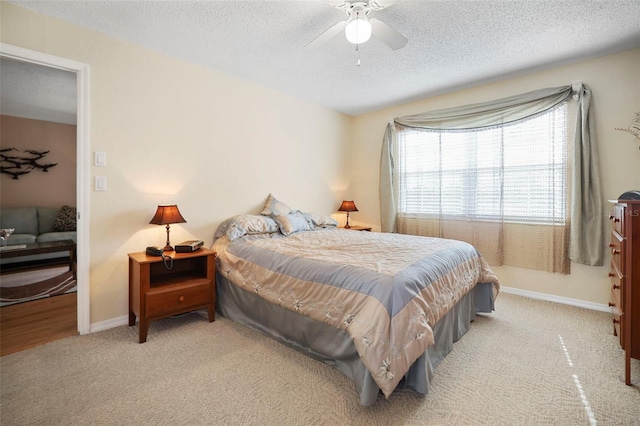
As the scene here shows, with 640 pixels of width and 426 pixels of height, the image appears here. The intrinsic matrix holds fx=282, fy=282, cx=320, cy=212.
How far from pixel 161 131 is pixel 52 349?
1.99m

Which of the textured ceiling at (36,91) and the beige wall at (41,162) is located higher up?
the textured ceiling at (36,91)

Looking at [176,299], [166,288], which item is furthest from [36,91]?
[176,299]

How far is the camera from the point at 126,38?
2.53 m

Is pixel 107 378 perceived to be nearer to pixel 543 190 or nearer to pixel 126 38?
pixel 126 38

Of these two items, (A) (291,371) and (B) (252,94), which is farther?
(B) (252,94)

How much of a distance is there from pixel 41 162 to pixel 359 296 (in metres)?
6.33

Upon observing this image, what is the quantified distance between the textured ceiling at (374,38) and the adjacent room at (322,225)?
0.08 ft

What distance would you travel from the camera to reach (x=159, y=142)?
109 inches

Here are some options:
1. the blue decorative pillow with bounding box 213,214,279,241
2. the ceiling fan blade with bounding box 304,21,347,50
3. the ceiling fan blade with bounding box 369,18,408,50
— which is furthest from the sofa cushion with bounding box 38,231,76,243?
the ceiling fan blade with bounding box 369,18,408,50

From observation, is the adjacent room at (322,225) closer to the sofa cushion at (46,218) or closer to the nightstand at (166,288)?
the nightstand at (166,288)

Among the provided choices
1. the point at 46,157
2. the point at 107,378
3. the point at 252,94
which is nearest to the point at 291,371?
the point at 107,378

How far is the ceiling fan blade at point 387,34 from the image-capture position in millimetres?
1985

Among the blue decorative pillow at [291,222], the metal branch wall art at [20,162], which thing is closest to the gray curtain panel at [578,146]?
the blue decorative pillow at [291,222]

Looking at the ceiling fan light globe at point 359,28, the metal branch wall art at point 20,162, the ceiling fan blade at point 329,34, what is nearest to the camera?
the ceiling fan light globe at point 359,28
